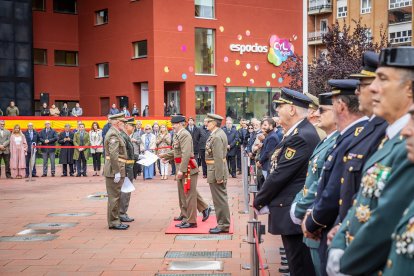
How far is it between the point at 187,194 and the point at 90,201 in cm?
499

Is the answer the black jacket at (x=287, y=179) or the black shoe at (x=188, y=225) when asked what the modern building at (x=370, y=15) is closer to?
the black shoe at (x=188, y=225)

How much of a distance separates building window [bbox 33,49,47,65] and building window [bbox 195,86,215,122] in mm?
11737

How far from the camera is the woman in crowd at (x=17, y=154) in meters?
22.1

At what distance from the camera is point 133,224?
11.8m

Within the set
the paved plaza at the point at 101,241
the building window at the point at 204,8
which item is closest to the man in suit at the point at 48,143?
the paved plaza at the point at 101,241

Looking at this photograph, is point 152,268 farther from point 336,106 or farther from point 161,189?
point 161,189

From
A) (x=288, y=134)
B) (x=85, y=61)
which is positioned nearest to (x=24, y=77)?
(x=85, y=61)

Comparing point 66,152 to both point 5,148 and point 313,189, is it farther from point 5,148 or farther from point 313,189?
point 313,189

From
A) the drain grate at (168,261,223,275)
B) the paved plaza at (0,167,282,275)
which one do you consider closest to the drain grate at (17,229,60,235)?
the paved plaza at (0,167,282,275)

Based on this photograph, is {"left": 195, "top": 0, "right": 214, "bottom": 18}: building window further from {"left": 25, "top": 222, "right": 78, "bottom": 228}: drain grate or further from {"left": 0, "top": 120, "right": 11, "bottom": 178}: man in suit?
{"left": 25, "top": 222, "right": 78, "bottom": 228}: drain grate

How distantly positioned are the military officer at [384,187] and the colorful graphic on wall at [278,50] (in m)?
38.9

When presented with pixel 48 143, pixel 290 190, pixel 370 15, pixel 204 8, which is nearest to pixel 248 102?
pixel 204 8

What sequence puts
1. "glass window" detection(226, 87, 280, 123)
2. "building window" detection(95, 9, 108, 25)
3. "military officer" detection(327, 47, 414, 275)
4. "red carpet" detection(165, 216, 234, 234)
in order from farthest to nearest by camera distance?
"building window" detection(95, 9, 108, 25) → "glass window" detection(226, 87, 280, 123) → "red carpet" detection(165, 216, 234, 234) → "military officer" detection(327, 47, 414, 275)

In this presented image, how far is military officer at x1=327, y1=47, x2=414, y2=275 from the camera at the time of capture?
107 inches
